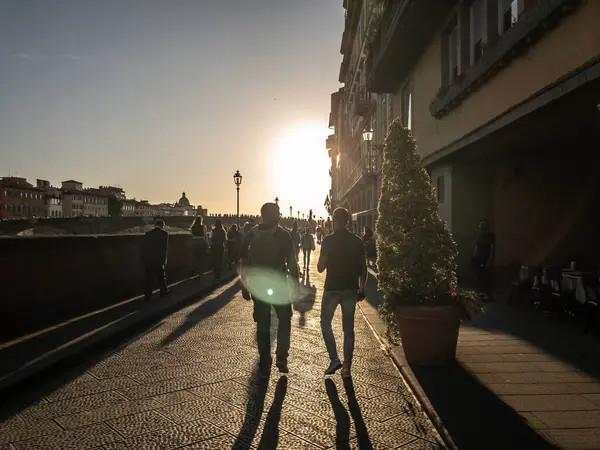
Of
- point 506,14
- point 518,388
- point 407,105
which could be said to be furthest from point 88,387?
point 407,105

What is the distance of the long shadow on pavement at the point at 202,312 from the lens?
294 inches

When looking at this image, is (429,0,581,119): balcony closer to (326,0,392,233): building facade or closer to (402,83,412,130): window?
(402,83,412,130): window

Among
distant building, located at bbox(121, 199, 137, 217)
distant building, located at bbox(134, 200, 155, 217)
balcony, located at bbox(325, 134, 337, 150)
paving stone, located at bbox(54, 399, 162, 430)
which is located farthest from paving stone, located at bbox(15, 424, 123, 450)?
distant building, located at bbox(134, 200, 155, 217)

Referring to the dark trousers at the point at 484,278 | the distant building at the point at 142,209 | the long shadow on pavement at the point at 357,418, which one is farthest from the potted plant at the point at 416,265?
the distant building at the point at 142,209

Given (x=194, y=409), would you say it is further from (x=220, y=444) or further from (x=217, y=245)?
(x=217, y=245)

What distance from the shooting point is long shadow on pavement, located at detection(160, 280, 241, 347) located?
746cm

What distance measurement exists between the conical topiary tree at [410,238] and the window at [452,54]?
678 centimetres

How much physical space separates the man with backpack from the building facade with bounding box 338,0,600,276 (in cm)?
422

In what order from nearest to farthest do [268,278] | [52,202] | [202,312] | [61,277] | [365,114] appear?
1. [268,278]
2. [61,277]
3. [202,312]
4. [365,114]
5. [52,202]

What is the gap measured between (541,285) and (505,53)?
4.10 m

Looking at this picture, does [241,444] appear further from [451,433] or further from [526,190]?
[526,190]

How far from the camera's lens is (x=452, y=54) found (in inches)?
488

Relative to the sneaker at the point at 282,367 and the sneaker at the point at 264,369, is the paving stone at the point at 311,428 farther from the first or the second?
the sneaker at the point at 282,367

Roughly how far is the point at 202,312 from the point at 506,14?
26.0 ft
